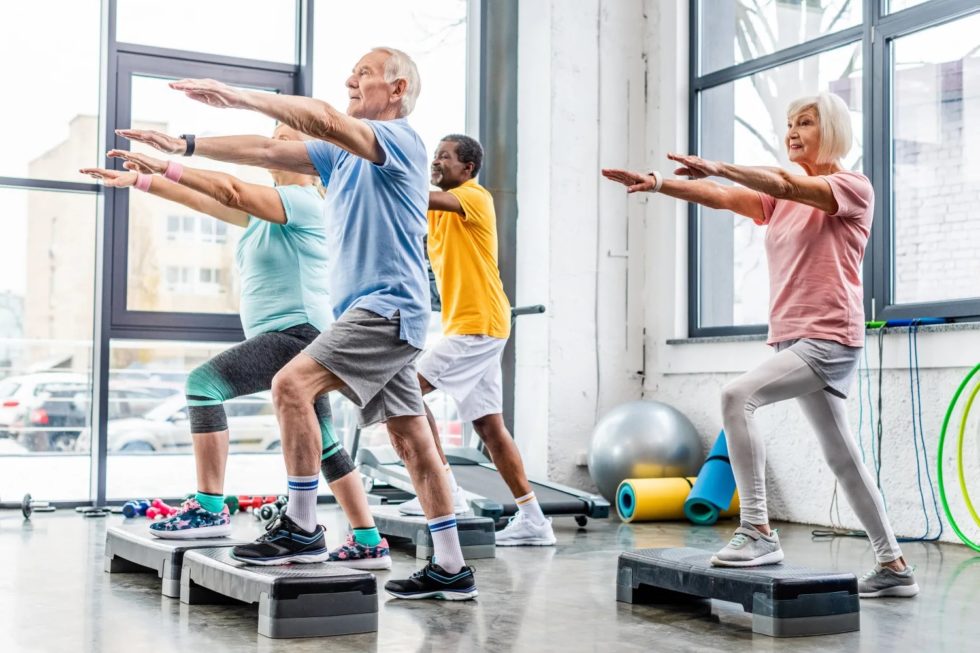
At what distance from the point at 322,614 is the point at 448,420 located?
4.27 metres

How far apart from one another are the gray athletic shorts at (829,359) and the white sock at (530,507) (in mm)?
1621

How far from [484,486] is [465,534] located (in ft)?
3.95

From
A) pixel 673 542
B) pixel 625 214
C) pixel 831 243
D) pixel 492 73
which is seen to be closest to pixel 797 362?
pixel 831 243

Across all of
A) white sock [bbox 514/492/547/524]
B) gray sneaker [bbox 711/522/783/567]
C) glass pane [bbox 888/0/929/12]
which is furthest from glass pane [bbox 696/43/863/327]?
gray sneaker [bbox 711/522/783/567]

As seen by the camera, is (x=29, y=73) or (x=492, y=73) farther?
(x=492, y=73)

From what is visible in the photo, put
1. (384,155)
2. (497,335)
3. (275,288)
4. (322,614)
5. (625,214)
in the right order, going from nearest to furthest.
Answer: (322,614) → (384,155) → (275,288) → (497,335) → (625,214)

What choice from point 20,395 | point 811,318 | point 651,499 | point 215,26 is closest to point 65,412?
point 20,395

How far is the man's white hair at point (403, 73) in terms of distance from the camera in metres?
3.22

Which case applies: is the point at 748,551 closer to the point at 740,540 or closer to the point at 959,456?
the point at 740,540

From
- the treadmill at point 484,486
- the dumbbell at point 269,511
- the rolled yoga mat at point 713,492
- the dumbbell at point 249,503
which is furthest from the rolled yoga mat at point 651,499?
the dumbbell at point 249,503

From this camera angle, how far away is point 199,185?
3.08m

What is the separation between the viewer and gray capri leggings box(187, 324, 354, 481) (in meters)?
3.51

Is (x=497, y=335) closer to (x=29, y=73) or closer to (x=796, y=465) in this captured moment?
(x=796, y=465)

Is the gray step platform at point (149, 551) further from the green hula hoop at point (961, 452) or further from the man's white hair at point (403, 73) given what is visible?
the green hula hoop at point (961, 452)
